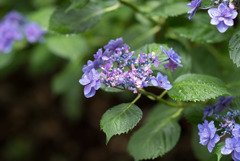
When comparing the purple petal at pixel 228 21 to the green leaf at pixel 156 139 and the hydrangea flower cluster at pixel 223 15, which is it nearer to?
the hydrangea flower cluster at pixel 223 15

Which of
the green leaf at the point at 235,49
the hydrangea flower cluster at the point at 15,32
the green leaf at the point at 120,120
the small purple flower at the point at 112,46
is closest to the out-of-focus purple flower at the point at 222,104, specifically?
the green leaf at the point at 235,49

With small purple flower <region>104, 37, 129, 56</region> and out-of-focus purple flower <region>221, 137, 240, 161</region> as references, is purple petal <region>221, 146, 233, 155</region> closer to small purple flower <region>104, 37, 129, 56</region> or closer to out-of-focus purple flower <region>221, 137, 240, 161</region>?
out-of-focus purple flower <region>221, 137, 240, 161</region>

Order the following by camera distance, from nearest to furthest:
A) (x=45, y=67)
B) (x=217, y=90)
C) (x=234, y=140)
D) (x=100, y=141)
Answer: (x=234, y=140) < (x=217, y=90) < (x=45, y=67) < (x=100, y=141)

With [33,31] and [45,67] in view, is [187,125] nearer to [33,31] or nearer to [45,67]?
[45,67]

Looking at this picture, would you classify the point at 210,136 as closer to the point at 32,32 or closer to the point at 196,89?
the point at 196,89

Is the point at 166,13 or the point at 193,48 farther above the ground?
the point at 166,13

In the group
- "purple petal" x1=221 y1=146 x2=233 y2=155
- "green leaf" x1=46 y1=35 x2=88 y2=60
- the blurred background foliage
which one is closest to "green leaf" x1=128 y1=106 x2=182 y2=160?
the blurred background foliage

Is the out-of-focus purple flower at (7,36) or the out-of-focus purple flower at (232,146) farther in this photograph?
the out-of-focus purple flower at (7,36)

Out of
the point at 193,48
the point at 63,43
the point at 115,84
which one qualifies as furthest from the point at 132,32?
the point at 115,84
